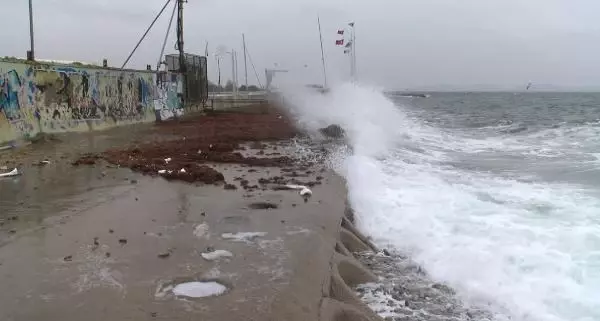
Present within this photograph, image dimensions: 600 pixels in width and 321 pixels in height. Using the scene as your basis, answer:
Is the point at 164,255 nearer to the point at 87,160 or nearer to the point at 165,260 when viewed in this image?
the point at 165,260

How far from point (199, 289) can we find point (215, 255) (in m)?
0.83

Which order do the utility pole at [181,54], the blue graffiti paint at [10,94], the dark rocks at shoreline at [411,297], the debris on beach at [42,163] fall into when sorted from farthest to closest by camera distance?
the utility pole at [181,54]
the blue graffiti paint at [10,94]
the debris on beach at [42,163]
the dark rocks at shoreline at [411,297]

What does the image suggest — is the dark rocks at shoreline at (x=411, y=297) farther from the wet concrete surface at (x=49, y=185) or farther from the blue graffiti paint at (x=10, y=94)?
the blue graffiti paint at (x=10, y=94)

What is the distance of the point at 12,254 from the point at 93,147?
28.9ft

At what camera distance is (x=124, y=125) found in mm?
19141

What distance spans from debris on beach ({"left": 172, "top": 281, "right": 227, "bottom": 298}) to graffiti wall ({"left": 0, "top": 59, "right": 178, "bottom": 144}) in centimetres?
988

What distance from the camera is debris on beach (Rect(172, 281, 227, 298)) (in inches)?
163

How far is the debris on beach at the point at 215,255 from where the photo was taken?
501 centimetres

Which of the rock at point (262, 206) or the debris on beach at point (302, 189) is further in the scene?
the debris on beach at point (302, 189)

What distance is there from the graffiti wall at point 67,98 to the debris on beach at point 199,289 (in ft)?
32.4

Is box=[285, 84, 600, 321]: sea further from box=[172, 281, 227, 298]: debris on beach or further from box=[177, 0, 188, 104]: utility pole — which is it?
box=[177, 0, 188, 104]: utility pole

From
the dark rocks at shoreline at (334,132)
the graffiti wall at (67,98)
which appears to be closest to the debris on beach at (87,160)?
the graffiti wall at (67,98)

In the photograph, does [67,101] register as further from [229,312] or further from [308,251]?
[229,312]

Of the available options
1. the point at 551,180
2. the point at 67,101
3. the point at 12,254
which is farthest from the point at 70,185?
the point at 551,180
